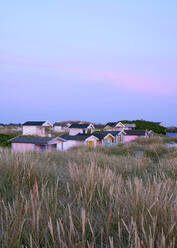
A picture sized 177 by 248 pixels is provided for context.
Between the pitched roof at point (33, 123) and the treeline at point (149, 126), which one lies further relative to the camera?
the treeline at point (149, 126)

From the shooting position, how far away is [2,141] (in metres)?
34.3

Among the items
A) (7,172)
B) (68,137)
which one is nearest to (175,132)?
(68,137)

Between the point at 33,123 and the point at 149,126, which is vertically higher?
the point at 33,123

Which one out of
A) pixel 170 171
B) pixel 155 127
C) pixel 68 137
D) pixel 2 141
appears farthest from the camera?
pixel 155 127

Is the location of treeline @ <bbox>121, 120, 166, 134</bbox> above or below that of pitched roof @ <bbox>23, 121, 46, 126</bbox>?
below

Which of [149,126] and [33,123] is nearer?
[33,123]

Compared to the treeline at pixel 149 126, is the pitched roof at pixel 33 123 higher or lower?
higher

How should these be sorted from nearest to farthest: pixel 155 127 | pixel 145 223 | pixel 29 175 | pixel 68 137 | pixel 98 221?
pixel 145 223, pixel 98 221, pixel 29 175, pixel 68 137, pixel 155 127

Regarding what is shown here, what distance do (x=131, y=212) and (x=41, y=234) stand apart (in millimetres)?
873

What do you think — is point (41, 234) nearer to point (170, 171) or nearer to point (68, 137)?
point (170, 171)

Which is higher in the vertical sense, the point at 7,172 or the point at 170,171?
the point at 7,172

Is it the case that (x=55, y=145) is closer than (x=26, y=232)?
No

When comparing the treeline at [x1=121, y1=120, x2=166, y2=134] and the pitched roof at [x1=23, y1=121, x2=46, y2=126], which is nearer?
the pitched roof at [x1=23, y1=121, x2=46, y2=126]

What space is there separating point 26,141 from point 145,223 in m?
27.0
